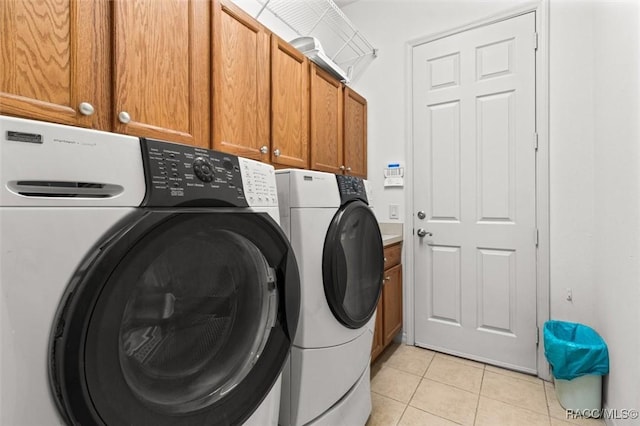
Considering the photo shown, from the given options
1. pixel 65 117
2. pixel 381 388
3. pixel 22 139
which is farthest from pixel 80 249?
pixel 381 388

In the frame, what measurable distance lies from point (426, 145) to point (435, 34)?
0.81 m

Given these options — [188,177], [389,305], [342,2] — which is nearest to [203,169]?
[188,177]

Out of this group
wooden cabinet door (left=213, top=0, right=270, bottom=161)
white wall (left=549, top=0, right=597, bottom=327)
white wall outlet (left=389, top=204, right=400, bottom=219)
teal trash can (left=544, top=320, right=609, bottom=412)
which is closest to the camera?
wooden cabinet door (left=213, top=0, right=270, bottom=161)

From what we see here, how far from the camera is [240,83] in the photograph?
4.51 ft

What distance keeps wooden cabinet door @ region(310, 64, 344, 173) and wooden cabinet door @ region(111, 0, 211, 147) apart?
77 centimetres

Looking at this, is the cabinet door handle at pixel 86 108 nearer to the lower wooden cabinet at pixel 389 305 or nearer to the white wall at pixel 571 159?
the lower wooden cabinet at pixel 389 305

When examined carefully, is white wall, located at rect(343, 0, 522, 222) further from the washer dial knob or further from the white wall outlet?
the washer dial knob

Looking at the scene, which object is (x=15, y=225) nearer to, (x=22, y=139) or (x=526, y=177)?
(x=22, y=139)

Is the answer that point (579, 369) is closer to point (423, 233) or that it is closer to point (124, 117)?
point (423, 233)

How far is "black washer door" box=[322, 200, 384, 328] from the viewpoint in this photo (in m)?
1.10

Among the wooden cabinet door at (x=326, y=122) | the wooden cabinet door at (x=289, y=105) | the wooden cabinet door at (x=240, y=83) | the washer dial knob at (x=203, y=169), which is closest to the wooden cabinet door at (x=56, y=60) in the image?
the wooden cabinet door at (x=240, y=83)

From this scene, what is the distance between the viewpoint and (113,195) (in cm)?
54

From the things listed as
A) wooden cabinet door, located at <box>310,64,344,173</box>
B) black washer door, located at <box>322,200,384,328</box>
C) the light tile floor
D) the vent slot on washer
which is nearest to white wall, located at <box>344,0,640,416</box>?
the light tile floor

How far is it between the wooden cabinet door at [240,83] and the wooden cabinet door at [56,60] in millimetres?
412
